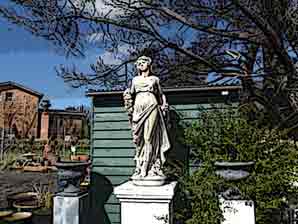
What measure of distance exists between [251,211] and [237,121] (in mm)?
1010

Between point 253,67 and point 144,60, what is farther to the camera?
point 253,67

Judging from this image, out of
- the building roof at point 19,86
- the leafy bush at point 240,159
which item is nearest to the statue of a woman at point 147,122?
the leafy bush at point 240,159

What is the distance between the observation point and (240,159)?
3.71 m

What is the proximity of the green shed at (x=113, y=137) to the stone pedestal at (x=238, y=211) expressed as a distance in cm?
124

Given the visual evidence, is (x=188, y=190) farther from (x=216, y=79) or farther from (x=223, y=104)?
(x=216, y=79)

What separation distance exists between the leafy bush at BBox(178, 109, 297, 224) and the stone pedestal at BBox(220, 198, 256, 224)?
70 mm

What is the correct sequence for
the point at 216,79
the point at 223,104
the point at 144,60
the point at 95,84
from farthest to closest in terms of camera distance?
the point at 95,84 < the point at 216,79 < the point at 223,104 < the point at 144,60

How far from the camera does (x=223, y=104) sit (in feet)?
14.5

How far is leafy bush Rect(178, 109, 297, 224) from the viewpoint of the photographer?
3.47 meters

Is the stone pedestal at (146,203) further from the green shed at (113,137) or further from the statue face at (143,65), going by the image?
the statue face at (143,65)

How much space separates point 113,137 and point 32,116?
1896 cm

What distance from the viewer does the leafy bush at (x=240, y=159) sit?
3475 mm

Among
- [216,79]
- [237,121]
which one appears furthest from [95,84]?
[237,121]

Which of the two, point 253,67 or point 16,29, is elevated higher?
point 16,29
